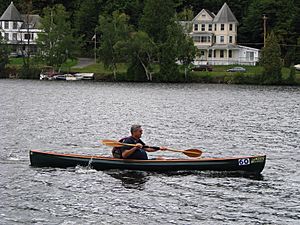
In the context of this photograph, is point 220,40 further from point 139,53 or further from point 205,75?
point 139,53

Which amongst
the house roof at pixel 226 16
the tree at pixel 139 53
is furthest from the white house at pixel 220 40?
the tree at pixel 139 53

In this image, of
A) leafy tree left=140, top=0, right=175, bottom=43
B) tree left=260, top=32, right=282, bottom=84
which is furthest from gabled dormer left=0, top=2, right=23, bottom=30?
tree left=260, top=32, right=282, bottom=84

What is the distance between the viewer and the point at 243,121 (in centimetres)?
5178

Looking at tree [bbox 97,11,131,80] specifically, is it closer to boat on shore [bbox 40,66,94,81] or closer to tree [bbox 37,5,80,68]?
boat on shore [bbox 40,66,94,81]

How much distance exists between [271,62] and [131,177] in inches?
3074

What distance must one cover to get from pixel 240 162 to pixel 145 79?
82.9 meters

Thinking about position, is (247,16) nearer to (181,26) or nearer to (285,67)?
(285,67)

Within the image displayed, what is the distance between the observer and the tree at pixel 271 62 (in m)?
102

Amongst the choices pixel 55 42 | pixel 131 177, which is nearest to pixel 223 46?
pixel 55 42

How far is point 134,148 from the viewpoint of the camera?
89.9 ft

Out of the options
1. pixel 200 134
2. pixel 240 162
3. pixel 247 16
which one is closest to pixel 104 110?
pixel 200 134

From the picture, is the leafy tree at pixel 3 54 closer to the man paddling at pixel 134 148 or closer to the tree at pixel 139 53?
the tree at pixel 139 53

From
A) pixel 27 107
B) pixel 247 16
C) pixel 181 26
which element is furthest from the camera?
pixel 247 16

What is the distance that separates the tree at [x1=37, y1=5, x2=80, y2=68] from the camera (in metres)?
115
